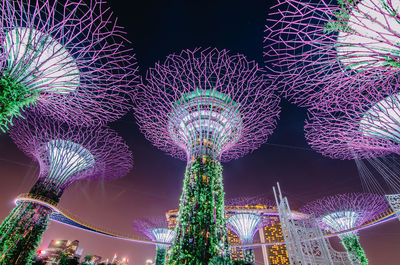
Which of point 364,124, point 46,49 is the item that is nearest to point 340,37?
point 364,124

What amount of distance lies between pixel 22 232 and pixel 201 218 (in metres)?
16.9

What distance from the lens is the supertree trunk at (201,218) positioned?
9492 mm

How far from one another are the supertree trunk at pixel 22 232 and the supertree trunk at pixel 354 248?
33.9m

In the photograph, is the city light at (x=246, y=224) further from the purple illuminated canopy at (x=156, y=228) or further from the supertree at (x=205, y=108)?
the supertree at (x=205, y=108)

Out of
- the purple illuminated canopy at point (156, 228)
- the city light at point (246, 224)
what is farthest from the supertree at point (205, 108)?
the purple illuminated canopy at point (156, 228)

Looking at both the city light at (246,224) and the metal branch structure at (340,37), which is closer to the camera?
the metal branch structure at (340,37)

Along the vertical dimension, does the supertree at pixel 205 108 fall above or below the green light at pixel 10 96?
above

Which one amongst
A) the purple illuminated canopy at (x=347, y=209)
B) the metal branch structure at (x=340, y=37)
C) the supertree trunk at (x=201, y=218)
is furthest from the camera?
the purple illuminated canopy at (x=347, y=209)

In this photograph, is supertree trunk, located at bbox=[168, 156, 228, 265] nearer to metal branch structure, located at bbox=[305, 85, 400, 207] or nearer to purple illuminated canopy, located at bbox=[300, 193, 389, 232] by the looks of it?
metal branch structure, located at bbox=[305, 85, 400, 207]

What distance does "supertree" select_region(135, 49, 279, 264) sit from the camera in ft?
40.2

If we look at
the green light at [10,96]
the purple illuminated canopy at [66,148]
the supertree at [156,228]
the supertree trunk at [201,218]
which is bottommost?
the supertree trunk at [201,218]

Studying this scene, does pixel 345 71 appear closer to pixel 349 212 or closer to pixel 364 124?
pixel 364 124

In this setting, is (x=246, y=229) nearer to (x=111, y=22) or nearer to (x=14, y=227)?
(x=14, y=227)

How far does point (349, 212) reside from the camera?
26328 millimetres
